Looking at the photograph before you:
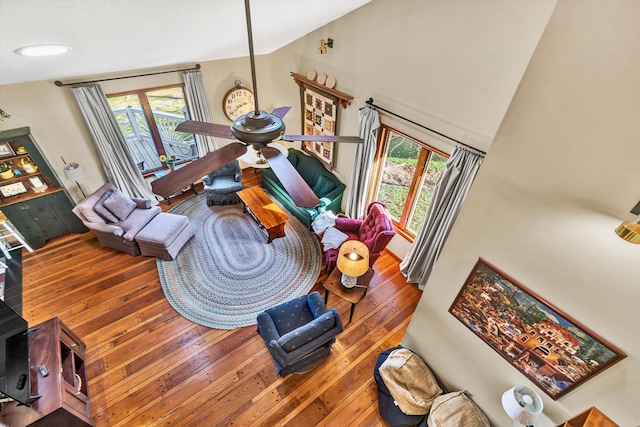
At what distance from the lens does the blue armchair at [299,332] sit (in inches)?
113

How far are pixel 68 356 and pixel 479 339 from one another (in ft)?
13.2

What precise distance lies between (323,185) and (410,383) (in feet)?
10.9

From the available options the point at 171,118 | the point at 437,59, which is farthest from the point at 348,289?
the point at 171,118

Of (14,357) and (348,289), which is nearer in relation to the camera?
(14,357)

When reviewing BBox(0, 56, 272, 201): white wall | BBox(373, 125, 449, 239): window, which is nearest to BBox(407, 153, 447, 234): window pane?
BBox(373, 125, 449, 239): window

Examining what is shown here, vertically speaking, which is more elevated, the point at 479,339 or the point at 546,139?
the point at 546,139

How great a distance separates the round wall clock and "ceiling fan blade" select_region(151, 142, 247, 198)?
4.23 m

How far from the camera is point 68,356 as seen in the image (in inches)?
121

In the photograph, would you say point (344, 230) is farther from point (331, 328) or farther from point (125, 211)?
point (125, 211)

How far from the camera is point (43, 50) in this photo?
196cm

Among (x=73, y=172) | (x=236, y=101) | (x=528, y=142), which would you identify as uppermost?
(x=528, y=142)

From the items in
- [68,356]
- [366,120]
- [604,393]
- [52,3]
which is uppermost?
[52,3]

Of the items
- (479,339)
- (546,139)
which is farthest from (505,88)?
(479,339)

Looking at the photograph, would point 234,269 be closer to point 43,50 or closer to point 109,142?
point 109,142
